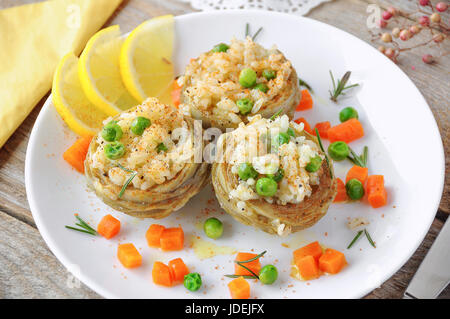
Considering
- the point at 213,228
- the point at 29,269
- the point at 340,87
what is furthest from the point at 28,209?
the point at 340,87

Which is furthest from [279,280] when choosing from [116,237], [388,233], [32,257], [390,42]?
[390,42]

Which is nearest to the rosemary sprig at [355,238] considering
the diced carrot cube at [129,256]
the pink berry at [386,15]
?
the diced carrot cube at [129,256]

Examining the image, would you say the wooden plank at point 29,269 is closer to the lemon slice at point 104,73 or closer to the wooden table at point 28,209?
the wooden table at point 28,209

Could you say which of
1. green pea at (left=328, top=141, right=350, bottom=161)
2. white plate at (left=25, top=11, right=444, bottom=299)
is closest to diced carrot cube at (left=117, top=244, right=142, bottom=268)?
white plate at (left=25, top=11, right=444, bottom=299)

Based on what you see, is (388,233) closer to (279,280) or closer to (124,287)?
(279,280)

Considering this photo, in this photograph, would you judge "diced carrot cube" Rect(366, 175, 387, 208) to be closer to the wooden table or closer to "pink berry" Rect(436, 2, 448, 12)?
the wooden table

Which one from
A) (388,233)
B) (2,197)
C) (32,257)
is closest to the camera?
(388,233)
